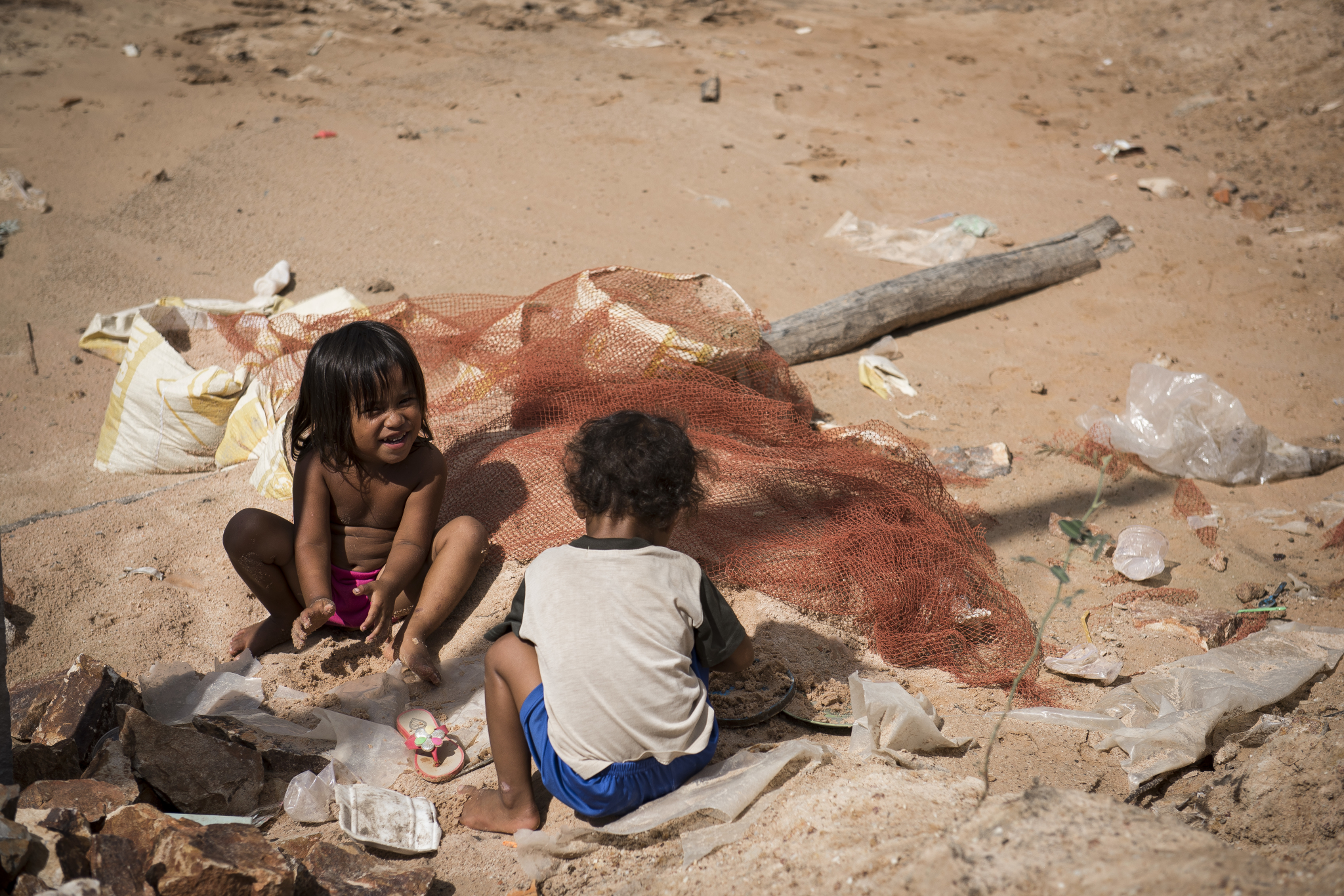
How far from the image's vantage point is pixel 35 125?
6.42 m

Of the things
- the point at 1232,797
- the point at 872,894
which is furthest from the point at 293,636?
the point at 1232,797

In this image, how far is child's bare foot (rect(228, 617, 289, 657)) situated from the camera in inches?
103

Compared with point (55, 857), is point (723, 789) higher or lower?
lower

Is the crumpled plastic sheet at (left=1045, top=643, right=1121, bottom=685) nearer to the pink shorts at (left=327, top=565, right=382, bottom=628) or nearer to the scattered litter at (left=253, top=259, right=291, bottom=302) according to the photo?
the pink shorts at (left=327, top=565, right=382, bottom=628)

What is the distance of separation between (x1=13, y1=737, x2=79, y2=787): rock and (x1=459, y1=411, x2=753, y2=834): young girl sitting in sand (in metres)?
0.97

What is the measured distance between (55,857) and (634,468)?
1.33 m

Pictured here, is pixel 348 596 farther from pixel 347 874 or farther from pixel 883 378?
pixel 883 378

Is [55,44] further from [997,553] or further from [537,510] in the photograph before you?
[997,553]

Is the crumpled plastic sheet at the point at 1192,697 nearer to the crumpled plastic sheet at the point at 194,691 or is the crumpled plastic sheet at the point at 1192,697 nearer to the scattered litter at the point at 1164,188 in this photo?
the crumpled plastic sheet at the point at 194,691

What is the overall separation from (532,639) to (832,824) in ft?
2.50

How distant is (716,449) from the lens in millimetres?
3035

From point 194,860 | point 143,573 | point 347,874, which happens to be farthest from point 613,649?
point 143,573

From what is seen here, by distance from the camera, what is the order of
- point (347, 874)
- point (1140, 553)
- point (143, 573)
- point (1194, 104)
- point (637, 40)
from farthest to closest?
point (637, 40) < point (1194, 104) < point (1140, 553) < point (143, 573) < point (347, 874)

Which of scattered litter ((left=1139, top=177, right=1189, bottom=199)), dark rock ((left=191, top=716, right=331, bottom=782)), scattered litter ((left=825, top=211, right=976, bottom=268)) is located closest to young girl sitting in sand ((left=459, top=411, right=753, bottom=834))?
dark rock ((left=191, top=716, right=331, bottom=782))
